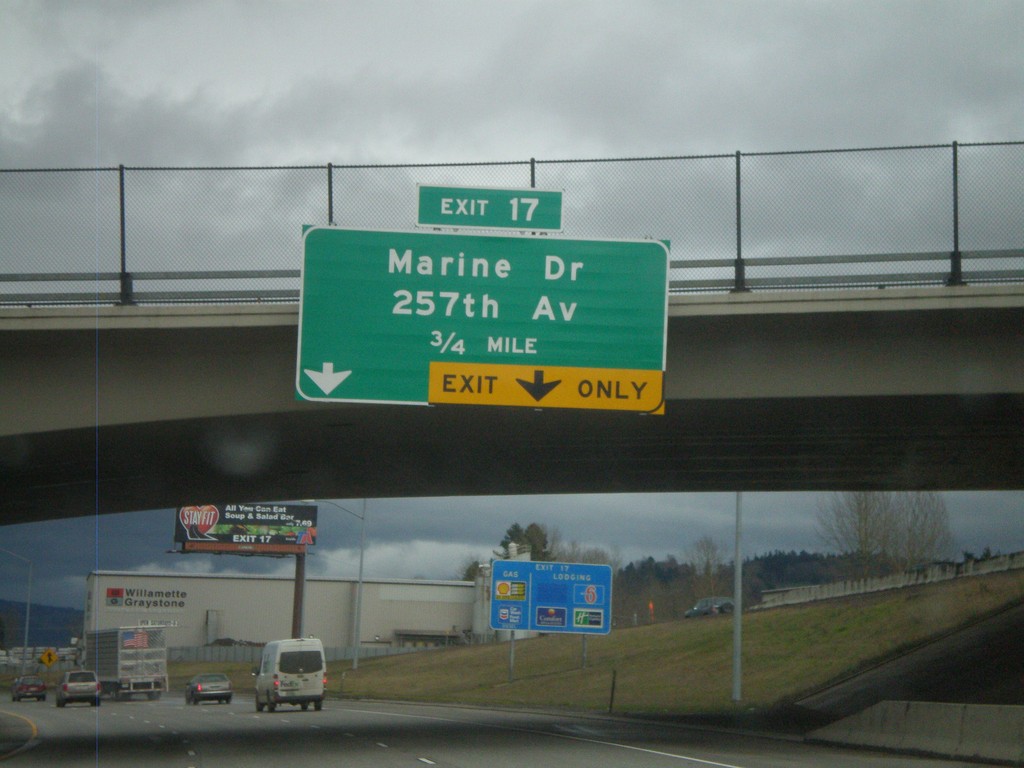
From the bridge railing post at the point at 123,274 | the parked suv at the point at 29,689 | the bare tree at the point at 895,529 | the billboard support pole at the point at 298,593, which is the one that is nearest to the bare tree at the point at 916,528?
the bare tree at the point at 895,529

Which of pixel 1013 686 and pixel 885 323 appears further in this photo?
pixel 1013 686

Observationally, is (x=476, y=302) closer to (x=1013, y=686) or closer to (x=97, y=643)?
(x=1013, y=686)

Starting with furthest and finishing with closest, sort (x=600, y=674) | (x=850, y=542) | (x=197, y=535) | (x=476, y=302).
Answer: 1. (x=197, y=535)
2. (x=850, y=542)
3. (x=600, y=674)
4. (x=476, y=302)

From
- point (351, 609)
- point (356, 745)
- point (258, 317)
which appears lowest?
point (351, 609)

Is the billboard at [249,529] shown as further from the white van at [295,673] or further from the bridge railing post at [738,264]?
the bridge railing post at [738,264]

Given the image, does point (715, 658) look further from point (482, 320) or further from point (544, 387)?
point (482, 320)

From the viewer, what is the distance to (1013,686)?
29734 mm

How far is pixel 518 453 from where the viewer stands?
88.6 feet

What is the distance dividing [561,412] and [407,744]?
27.7 feet

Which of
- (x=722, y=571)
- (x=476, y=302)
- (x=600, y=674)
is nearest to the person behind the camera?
(x=476, y=302)

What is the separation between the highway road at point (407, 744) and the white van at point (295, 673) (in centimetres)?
314

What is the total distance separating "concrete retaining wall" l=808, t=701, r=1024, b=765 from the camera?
20391 mm

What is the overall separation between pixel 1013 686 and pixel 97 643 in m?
55.5

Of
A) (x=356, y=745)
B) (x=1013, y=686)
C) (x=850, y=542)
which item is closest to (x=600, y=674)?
(x=850, y=542)
